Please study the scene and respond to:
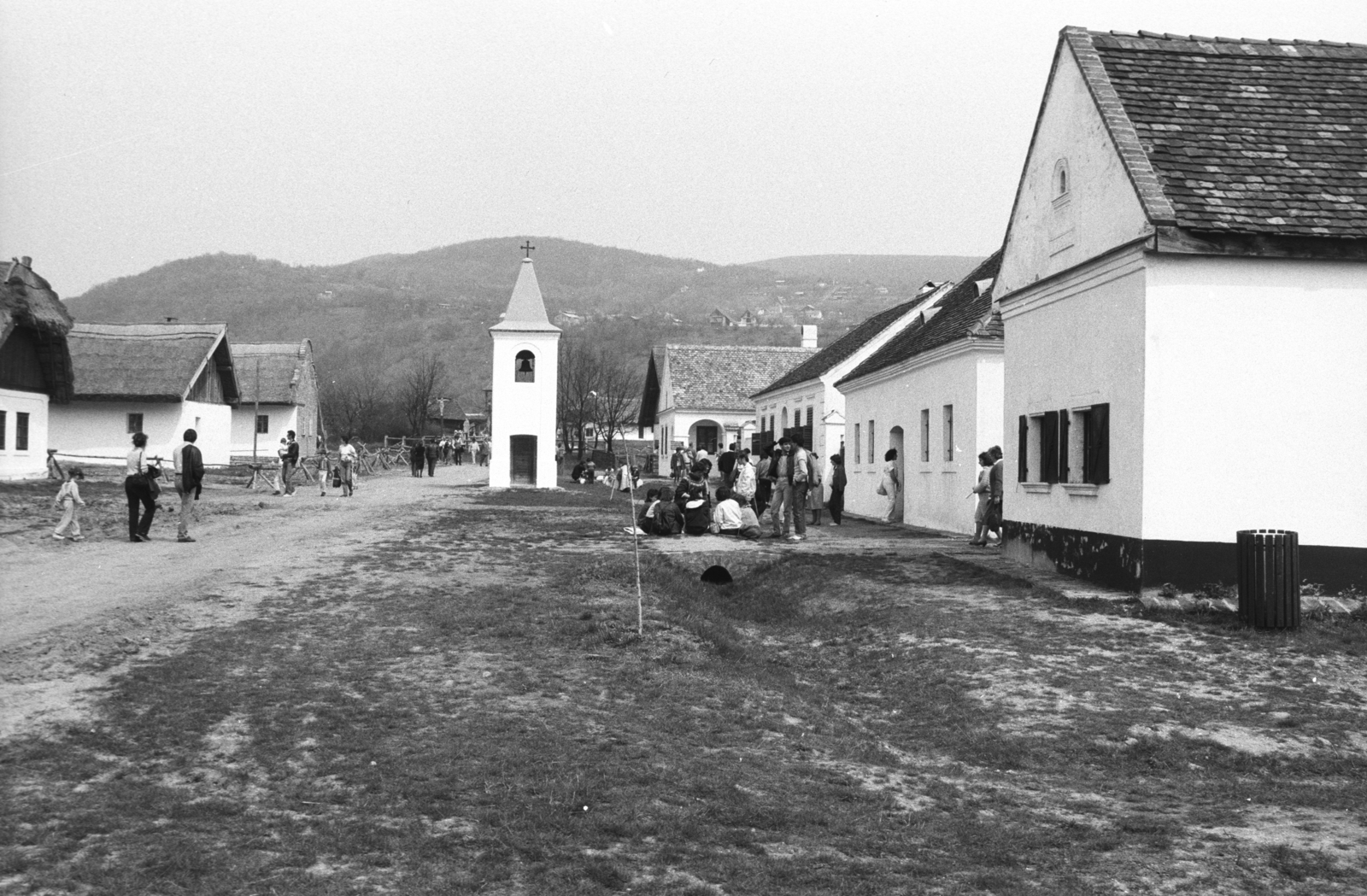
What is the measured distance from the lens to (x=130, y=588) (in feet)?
42.8

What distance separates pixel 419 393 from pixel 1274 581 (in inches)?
3138

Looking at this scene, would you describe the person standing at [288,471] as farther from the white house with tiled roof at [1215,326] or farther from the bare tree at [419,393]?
the bare tree at [419,393]

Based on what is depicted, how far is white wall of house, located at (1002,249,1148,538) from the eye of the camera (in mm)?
13453

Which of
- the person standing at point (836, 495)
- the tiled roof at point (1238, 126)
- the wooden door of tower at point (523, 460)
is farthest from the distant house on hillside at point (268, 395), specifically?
the tiled roof at point (1238, 126)

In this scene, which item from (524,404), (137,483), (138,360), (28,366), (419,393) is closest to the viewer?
(137,483)

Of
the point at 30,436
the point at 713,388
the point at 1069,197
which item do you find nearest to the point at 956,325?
the point at 1069,197

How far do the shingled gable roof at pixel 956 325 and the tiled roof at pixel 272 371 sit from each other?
38.2 m

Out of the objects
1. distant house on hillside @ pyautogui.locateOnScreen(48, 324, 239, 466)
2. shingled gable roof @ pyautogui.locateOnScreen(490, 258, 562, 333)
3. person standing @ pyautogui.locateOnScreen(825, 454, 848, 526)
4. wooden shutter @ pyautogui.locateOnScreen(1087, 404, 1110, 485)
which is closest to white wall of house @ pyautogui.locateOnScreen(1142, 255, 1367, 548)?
wooden shutter @ pyautogui.locateOnScreen(1087, 404, 1110, 485)

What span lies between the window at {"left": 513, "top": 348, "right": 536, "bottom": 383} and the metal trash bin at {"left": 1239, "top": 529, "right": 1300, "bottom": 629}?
37.5 metres

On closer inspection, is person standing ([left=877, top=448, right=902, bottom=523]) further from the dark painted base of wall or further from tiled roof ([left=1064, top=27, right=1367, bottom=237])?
the dark painted base of wall

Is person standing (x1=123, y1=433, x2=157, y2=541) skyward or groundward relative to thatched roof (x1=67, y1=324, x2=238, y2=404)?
groundward

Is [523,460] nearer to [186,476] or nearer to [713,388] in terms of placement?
[713,388]

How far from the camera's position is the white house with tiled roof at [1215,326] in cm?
1313

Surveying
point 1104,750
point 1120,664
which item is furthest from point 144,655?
point 1120,664
